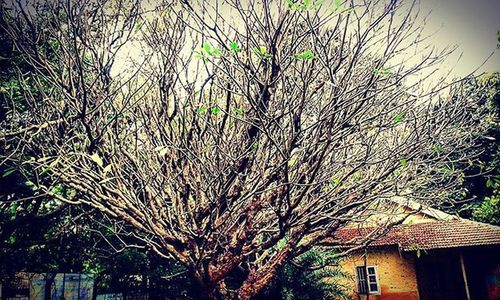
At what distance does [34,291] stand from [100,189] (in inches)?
99.5

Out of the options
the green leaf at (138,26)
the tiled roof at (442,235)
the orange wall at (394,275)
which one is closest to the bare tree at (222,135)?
the green leaf at (138,26)

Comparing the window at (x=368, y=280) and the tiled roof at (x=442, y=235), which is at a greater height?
the tiled roof at (x=442, y=235)

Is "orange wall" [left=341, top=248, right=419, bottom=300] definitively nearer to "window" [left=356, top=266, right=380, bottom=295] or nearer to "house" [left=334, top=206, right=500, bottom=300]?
"house" [left=334, top=206, right=500, bottom=300]

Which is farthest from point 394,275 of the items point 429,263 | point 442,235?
point 442,235

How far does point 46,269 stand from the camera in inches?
319

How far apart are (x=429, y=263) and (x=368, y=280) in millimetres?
2695

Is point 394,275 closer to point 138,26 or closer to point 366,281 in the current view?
point 366,281

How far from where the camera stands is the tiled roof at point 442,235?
A: 14.3 m

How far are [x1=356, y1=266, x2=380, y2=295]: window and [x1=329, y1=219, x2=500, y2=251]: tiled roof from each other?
74.7 inches

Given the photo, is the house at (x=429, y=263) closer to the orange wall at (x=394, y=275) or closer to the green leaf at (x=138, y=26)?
the orange wall at (x=394, y=275)

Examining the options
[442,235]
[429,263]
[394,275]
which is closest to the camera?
[442,235]

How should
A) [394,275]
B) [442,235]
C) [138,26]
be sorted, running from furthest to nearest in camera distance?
[394,275] → [442,235] → [138,26]

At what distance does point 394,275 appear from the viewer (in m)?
15.7

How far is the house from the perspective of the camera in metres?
14.8
